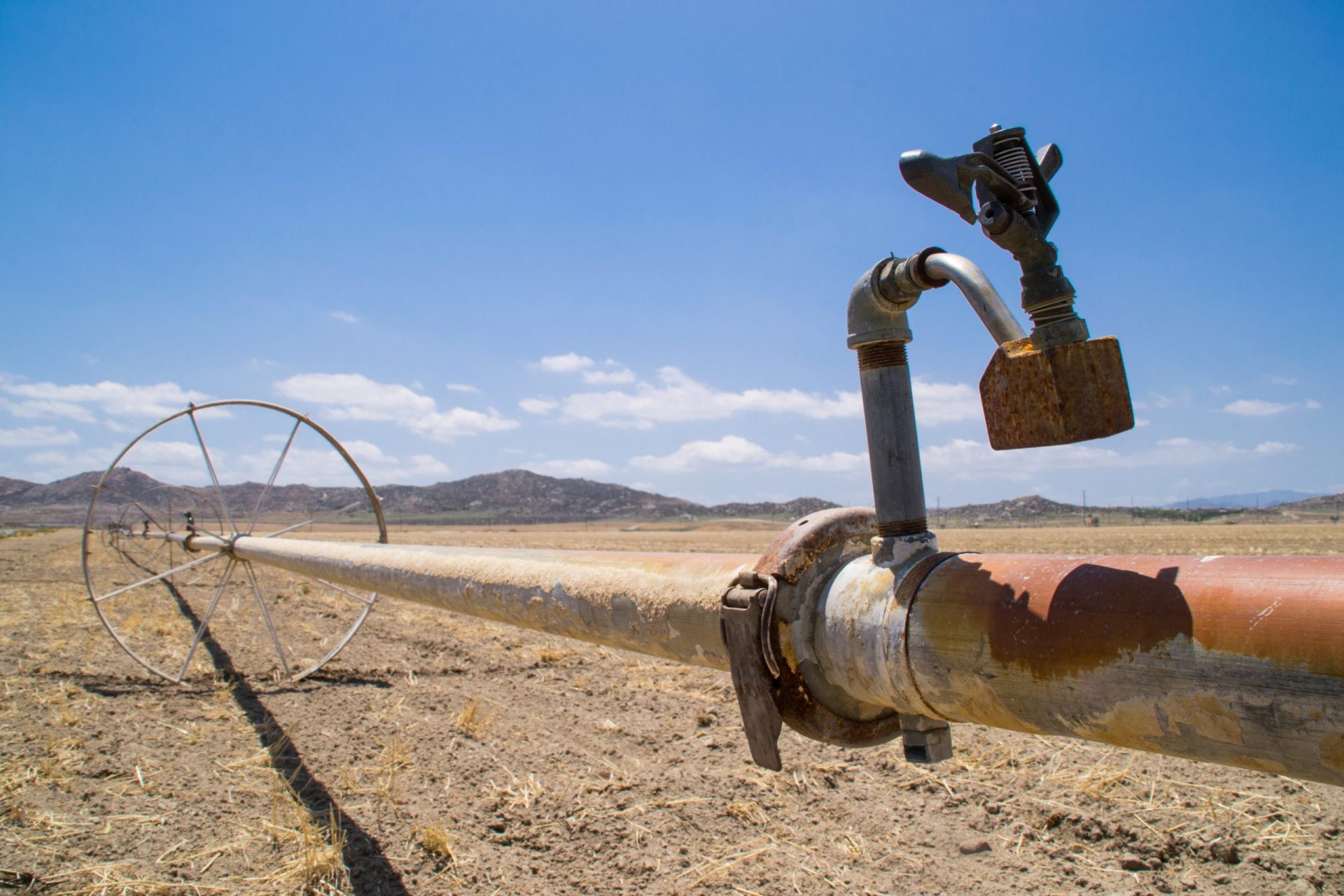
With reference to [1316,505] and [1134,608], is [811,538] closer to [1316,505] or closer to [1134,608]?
[1134,608]

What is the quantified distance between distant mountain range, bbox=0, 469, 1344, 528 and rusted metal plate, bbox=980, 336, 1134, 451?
8.36m

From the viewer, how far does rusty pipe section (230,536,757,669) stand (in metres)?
1.58

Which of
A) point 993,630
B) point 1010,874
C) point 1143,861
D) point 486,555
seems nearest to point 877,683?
point 993,630

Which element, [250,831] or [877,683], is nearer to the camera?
[877,683]

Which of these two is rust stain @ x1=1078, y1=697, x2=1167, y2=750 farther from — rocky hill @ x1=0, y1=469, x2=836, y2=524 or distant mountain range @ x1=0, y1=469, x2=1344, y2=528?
rocky hill @ x1=0, y1=469, x2=836, y2=524

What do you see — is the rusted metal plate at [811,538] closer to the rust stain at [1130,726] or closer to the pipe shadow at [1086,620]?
the pipe shadow at [1086,620]

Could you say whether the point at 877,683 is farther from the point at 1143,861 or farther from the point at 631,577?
the point at 1143,861

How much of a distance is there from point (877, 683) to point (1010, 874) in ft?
8.61

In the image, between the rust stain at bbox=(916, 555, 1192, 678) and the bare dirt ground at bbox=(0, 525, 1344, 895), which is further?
the bare dirt ground at bbox=(0, 525, 1344, 895)

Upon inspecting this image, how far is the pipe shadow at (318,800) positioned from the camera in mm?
3238

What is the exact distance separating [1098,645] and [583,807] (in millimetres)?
3443

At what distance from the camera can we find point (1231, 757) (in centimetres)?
89

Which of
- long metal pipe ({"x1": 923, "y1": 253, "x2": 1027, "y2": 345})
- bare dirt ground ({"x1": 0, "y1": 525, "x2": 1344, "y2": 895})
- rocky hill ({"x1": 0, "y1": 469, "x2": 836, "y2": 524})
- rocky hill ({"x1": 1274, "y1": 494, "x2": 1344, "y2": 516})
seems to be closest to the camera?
long metal pipe ({"x1": 923, "y1": 253, "x2": 1027, "y2": 345})

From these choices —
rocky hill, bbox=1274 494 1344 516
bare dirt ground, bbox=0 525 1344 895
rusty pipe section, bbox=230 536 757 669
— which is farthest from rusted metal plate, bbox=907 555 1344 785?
rocky hill, bbox=1274 494 1344 516
